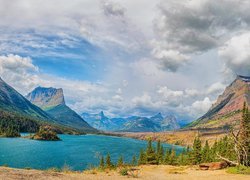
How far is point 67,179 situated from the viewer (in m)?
41.7

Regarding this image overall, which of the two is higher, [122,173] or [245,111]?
[245,111]

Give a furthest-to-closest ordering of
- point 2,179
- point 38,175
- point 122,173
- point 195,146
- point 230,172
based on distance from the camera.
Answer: point 195,146, point 230,172, point 122,173, point 38,175, point 2,179

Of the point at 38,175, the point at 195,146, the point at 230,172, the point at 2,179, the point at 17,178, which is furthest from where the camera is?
the point at 195,146

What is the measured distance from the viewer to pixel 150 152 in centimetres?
12450

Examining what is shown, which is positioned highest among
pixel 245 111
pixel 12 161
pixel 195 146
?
pixel 245 111

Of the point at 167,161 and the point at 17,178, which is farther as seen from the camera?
the point at 167,161

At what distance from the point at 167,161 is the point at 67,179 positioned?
93.9 m

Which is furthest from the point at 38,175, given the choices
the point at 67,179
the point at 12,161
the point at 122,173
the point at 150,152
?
the point at 12,161

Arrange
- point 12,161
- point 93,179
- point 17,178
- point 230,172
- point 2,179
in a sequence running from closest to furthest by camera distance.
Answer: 1. point 2,179
2. point 17,178
3. point 93,179
4. point 230,172
5. point 12,161

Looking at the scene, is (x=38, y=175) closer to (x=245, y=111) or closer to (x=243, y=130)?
(x=243, y=130)

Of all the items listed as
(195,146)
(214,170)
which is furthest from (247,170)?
(195,146)

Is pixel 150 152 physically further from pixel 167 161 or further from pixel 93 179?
pixel 93 179

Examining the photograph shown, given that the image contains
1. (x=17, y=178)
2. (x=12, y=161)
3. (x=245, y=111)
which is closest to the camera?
(x=17, y=178)

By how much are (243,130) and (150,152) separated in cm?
3889
